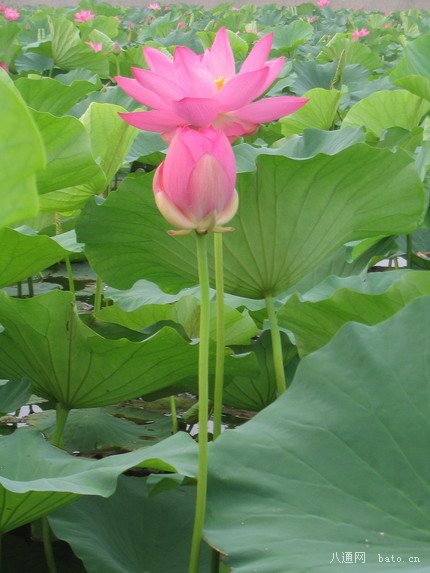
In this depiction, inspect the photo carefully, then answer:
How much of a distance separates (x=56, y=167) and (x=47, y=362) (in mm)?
261

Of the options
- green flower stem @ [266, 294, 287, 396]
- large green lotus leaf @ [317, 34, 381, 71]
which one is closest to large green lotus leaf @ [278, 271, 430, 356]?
green flower stem @ [266, 294, 287, 396]

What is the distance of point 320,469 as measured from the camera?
73cm

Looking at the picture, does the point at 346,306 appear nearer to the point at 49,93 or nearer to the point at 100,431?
the point at 100,431

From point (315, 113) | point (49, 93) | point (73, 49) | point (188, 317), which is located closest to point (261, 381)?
point (188, 317)

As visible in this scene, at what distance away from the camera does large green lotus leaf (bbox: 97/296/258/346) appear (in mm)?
1173

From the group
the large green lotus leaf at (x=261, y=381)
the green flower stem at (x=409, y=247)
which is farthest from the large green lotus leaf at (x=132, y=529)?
the green flower stem at (x=409, y=247)

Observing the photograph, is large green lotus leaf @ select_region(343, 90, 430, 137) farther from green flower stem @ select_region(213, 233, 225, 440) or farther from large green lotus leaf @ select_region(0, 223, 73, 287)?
green flower stem @ select_region(213, 233, 225, 440)

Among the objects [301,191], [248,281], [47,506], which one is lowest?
[47,506]

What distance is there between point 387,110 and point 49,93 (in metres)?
0.72

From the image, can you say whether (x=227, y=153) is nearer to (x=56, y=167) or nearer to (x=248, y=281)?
(x=248, y=281)

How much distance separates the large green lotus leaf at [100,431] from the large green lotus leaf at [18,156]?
0.90 m

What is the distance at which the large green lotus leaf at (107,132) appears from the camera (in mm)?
1436

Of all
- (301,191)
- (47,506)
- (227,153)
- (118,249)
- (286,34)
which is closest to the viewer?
(227,153)

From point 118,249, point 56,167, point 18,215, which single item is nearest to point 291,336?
point 118,249
